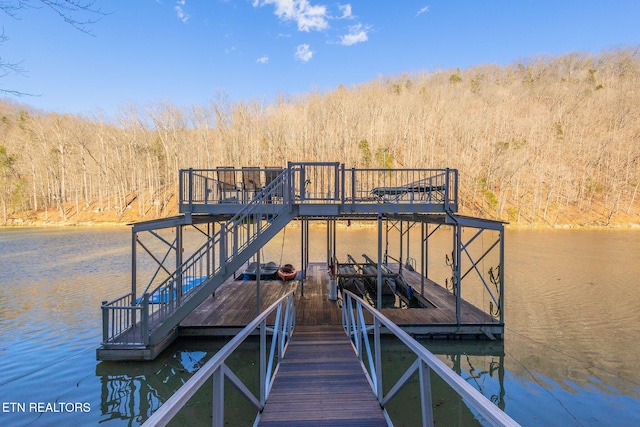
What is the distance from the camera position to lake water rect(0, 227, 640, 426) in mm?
4980

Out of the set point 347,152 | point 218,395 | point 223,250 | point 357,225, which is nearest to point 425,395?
point 218,395

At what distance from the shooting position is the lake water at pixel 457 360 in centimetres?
498

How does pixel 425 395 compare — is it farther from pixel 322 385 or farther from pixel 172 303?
pixel 172 303

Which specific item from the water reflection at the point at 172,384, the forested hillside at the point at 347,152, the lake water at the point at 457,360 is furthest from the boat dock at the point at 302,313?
the forested hillside at the point at 347,152

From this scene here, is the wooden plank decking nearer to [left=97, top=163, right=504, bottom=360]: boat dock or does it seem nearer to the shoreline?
[left=97, top=163, right=504, bottom=360]: boat dock

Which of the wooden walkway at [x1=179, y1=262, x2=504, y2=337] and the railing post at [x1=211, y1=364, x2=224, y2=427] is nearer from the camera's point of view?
the railing post at [x1=211, y1=364, x2=224, y2=427]

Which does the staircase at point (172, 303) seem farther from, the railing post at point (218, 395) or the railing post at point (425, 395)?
the railing post at point (425, 395)

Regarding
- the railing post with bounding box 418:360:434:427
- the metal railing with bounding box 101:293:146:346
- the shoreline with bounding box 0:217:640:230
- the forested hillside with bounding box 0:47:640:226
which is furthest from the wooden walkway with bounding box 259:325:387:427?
the forested hillside with bounding box 0:47:640:226

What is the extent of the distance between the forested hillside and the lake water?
1199 inches

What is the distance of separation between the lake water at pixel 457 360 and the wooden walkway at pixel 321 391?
1390 mm

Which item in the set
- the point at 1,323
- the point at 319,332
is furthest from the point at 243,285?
the point at 1,323

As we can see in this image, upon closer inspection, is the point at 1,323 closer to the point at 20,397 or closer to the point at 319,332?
the point at 20,397

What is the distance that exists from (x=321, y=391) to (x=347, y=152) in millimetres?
44333

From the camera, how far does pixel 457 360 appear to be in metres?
6.68
